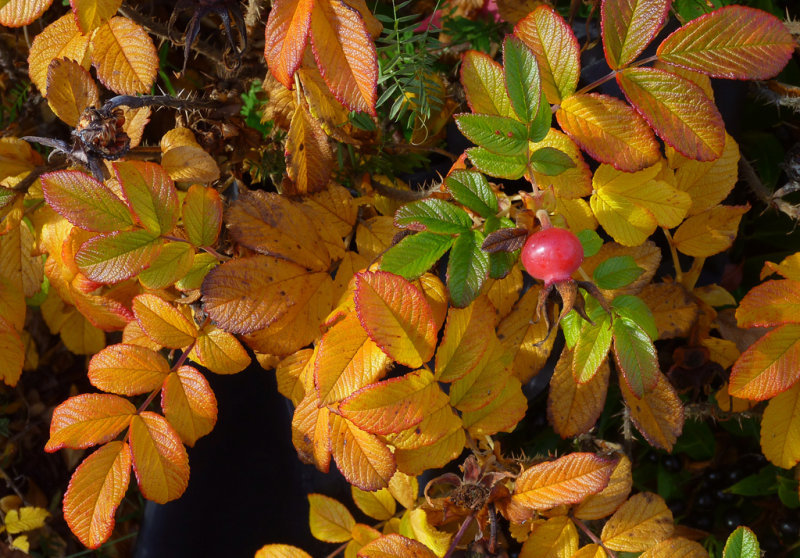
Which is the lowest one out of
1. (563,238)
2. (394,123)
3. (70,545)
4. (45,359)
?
(70,545)

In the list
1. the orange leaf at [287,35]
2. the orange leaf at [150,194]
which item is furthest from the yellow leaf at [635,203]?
the orange leaf at [150,194]

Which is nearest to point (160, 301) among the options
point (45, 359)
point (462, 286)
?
point (462, 286)

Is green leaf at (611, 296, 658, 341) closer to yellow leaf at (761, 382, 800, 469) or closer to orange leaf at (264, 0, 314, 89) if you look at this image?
yellow leaf at (761, 382, 800, 469)

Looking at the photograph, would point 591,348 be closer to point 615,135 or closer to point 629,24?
point 615,135

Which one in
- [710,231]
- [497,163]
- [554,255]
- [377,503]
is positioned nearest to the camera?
[554,255]

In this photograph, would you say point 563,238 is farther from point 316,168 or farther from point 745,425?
point 745,425

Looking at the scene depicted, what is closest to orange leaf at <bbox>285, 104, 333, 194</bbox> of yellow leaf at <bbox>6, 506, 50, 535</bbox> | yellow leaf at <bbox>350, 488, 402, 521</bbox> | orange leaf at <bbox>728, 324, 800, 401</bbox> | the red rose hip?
the red rose hip

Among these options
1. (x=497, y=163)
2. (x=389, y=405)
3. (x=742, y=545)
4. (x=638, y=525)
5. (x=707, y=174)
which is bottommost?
(x=638, y=525)

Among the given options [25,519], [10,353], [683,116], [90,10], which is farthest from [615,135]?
[25,519]
